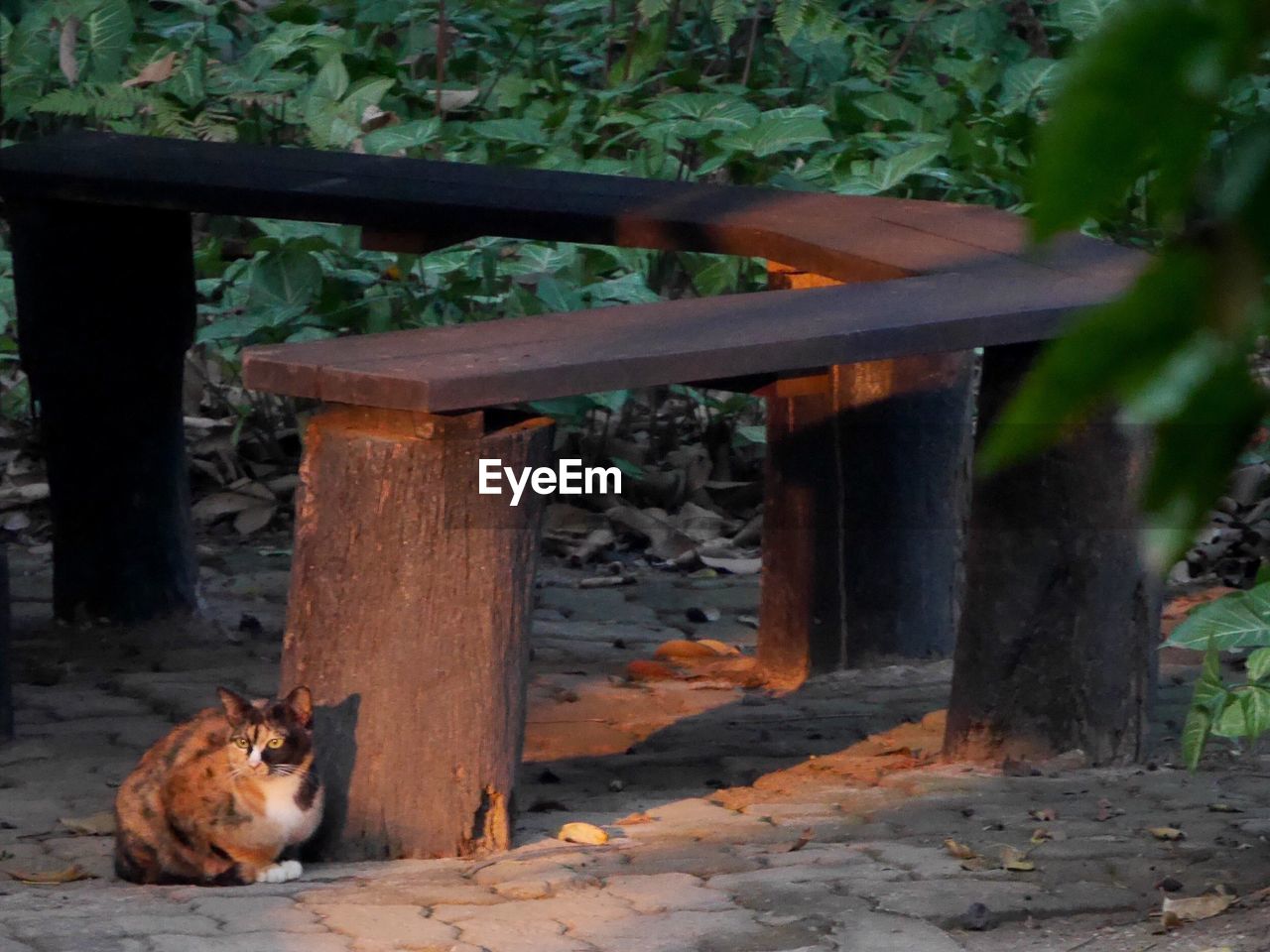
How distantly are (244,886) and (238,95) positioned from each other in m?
4.48

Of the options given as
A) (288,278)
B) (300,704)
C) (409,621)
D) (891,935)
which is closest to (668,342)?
(409,621)

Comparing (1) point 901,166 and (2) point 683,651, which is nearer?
(2) point 683,651

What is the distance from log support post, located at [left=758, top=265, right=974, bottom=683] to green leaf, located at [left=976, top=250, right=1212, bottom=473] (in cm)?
410

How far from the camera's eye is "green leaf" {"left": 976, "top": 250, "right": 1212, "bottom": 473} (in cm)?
40

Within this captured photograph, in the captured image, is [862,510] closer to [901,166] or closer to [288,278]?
[901,166]

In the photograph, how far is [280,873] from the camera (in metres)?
2.98

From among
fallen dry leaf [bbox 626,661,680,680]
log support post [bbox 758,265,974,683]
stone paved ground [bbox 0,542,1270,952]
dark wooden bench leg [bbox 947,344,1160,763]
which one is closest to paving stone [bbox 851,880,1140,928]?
stone paved ground [bbox 0,542,1270,952]

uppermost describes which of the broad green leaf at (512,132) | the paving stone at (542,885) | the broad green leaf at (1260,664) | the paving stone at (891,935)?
the broad green leaf at (512,132)

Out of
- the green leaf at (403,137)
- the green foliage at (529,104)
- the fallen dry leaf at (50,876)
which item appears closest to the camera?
the fallen dry leaf at (50,876)

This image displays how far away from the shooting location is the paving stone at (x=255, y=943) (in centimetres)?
255

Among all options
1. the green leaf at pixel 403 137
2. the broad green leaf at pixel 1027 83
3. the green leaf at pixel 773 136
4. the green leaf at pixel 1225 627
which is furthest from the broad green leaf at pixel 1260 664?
the broad green leaf at pixel 1027 83

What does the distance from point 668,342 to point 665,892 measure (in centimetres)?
86

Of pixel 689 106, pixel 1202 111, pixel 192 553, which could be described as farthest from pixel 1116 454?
pixel 689 106

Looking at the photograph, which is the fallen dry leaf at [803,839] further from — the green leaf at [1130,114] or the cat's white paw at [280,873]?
the green leaf at [1130,114]
